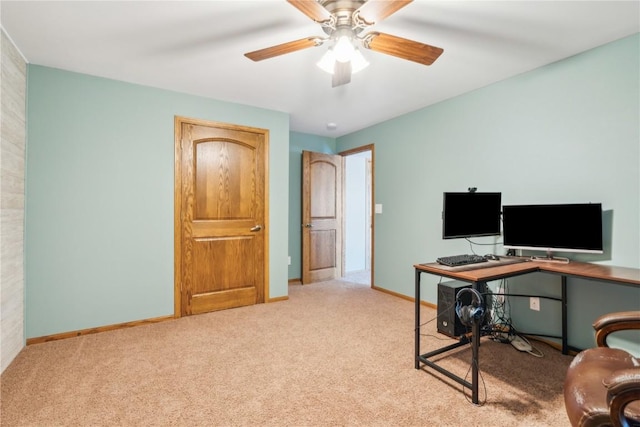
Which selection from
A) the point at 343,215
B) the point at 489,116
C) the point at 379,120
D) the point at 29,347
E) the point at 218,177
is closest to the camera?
the point at 29,347

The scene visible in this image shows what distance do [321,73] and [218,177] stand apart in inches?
63.3

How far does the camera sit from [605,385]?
104 cm

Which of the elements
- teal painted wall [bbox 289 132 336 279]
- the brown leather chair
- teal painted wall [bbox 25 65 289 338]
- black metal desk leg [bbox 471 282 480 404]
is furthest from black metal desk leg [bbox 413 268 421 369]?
teal painted wall [bbox 289 132 336 279]

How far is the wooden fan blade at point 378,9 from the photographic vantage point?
1.54m

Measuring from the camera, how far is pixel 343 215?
529 cm

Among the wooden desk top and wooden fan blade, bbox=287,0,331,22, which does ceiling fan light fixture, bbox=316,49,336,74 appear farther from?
the wooden desk top

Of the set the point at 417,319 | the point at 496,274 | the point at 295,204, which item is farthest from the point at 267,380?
the point at 295,204

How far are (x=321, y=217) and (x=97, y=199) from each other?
2999 mm

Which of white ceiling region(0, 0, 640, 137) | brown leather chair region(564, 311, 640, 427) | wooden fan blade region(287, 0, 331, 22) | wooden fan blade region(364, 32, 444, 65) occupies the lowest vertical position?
brown leather chair region(564, 311, 640, 427)

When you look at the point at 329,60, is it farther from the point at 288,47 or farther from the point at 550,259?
the point at 550,259

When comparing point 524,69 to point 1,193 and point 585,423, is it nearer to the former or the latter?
point 585,423

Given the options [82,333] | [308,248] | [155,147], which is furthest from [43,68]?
[308,248]

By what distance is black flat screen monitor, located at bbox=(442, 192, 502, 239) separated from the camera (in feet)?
7.88

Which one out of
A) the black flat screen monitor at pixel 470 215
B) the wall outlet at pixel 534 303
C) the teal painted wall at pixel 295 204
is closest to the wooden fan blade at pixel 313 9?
the black flat screen monitor at pixel 470 215
